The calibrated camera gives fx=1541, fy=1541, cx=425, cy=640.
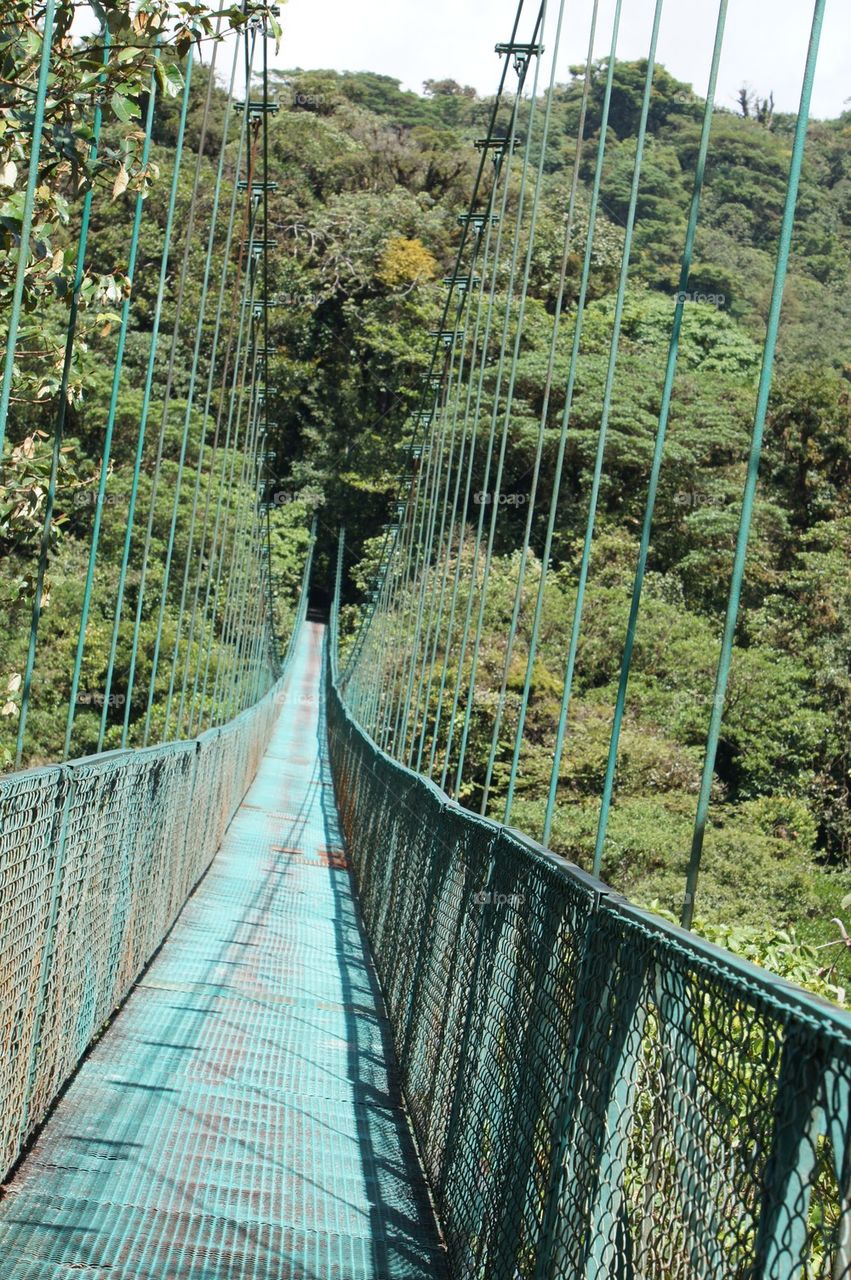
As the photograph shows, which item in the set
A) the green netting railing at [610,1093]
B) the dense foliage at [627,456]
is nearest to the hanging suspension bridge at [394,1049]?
the green netting railing at [610,1093]

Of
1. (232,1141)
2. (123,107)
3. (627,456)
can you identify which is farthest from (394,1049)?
(627,456)

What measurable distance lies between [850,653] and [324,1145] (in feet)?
61.5

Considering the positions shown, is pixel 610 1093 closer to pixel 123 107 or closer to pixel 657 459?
pixel 657 459

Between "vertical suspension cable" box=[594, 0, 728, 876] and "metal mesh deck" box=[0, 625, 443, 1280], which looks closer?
"metal mesh deck" box=[0, 625, 443, 1280]

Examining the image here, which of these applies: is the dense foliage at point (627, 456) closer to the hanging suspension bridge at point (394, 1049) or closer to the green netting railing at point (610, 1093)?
the hanging suspension bridge at point (394, 1049)

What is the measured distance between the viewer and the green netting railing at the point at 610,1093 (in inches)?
49.2

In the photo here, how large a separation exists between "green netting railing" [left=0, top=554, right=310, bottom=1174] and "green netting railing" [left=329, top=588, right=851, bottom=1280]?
872mm

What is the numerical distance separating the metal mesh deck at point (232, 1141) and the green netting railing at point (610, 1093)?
0.57ft

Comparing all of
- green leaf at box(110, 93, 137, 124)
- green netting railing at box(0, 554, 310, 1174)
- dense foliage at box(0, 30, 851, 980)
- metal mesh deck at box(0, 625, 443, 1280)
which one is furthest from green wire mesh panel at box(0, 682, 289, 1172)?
green leaf at box(110, 93, 137, 124)

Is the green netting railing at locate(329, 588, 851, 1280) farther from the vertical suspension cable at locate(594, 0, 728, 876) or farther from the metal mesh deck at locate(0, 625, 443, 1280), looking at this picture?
the vertical suspension cable at locate(594, 0, 728, 876)

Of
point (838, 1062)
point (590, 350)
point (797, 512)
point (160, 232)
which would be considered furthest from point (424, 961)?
point (590, 350)

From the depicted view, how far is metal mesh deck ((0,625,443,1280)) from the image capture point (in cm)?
274

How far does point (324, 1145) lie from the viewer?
3.58 metres

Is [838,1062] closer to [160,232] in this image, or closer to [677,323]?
[677,323]
